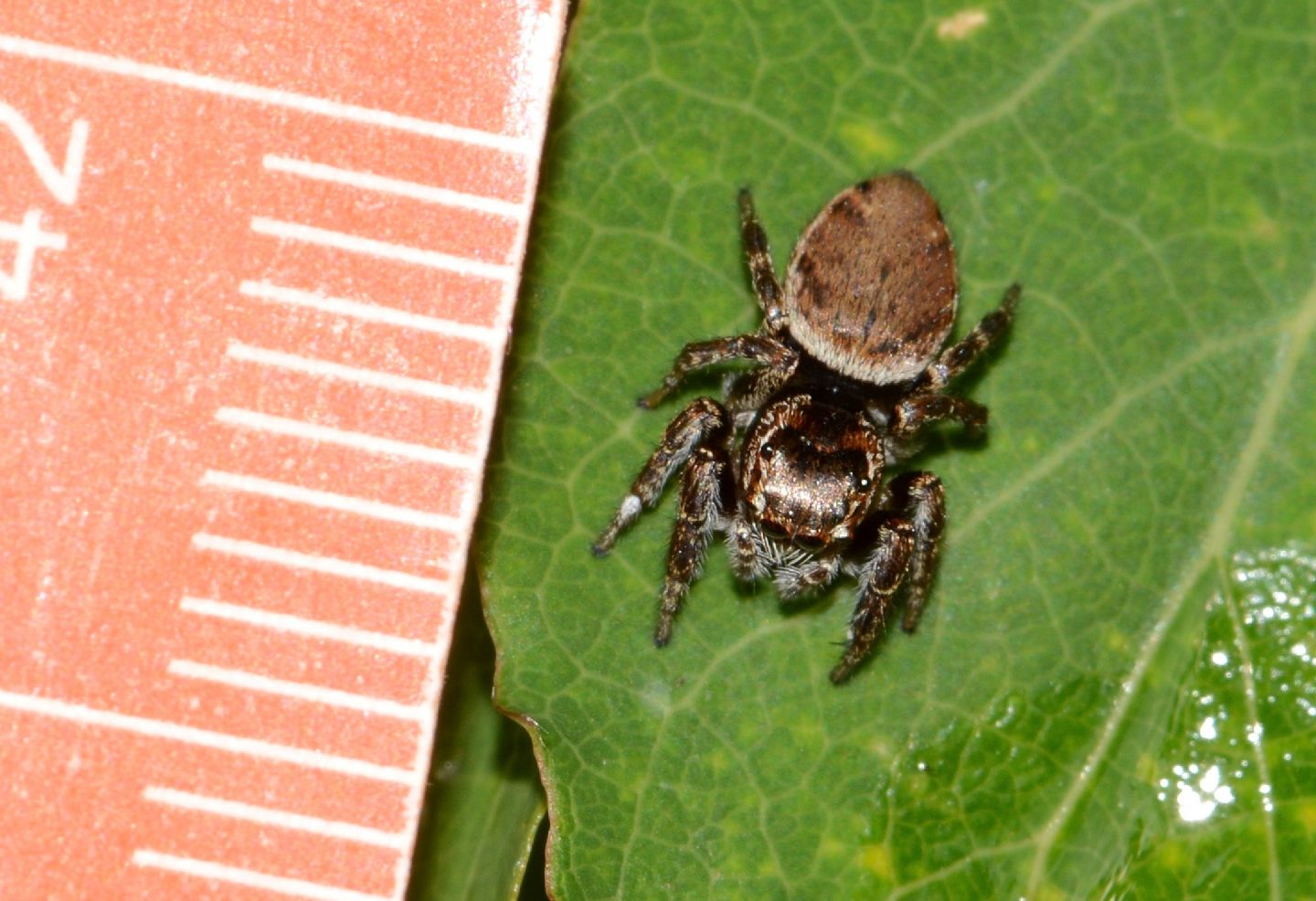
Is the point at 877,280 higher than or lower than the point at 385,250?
higher

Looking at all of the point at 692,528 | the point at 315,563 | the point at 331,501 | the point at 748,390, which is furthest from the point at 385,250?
the point at 748,390

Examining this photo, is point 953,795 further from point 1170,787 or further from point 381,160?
point 381,160

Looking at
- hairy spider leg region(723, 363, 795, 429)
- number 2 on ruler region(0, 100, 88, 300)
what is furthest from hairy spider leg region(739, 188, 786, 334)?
number 2 on ruler region(0, 100, 88, 300)

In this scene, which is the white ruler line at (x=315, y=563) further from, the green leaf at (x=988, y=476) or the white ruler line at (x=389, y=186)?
the white ruler line at (x=389, y=186)

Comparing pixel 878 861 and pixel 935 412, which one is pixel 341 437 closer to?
pixel 935 412

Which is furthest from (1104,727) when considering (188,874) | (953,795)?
(188,874)
